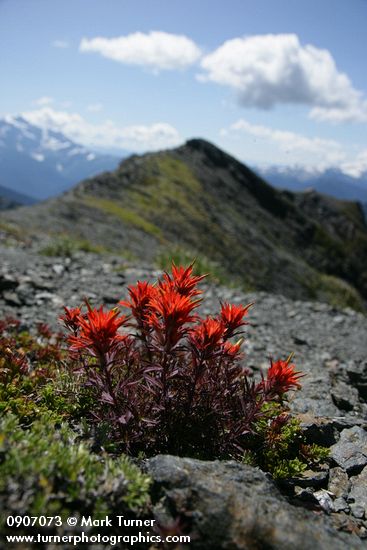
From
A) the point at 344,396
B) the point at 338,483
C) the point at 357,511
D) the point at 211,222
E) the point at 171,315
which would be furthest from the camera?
the point at 211,222

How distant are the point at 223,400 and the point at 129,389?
0.96 m

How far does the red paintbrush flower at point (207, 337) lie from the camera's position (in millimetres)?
3809

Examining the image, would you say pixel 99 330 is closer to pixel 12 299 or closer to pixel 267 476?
pixel 267 476

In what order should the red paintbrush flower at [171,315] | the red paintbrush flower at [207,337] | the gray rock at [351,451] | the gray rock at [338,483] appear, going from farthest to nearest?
the gray rock at [351,451], the gray rock at [338,483], the red paintbrush flower at [207,337], the red paintbrush flower at [171,315]

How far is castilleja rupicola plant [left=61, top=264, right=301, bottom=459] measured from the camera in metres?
3.87

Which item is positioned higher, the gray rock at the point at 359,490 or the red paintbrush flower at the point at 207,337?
the red paintbrush flower at the point at 207,337

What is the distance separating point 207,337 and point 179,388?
0.83m

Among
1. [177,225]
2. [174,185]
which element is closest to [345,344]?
[177,225]

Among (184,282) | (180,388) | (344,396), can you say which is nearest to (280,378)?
(180,388)

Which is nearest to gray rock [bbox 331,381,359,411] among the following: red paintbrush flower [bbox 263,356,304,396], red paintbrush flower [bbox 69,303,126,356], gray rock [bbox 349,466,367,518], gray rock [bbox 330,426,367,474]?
gray rock [bbox 330,426,367,474]

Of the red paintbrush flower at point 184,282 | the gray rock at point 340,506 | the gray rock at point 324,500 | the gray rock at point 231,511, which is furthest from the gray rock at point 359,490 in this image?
the red paintbrush flower at point 184,282

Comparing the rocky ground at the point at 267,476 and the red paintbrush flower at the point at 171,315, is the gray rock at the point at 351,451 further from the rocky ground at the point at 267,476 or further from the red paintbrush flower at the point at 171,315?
the red paintbrush flower at the point at 171,315

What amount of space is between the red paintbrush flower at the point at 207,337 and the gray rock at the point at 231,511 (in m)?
0.96

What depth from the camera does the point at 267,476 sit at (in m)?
4.11
